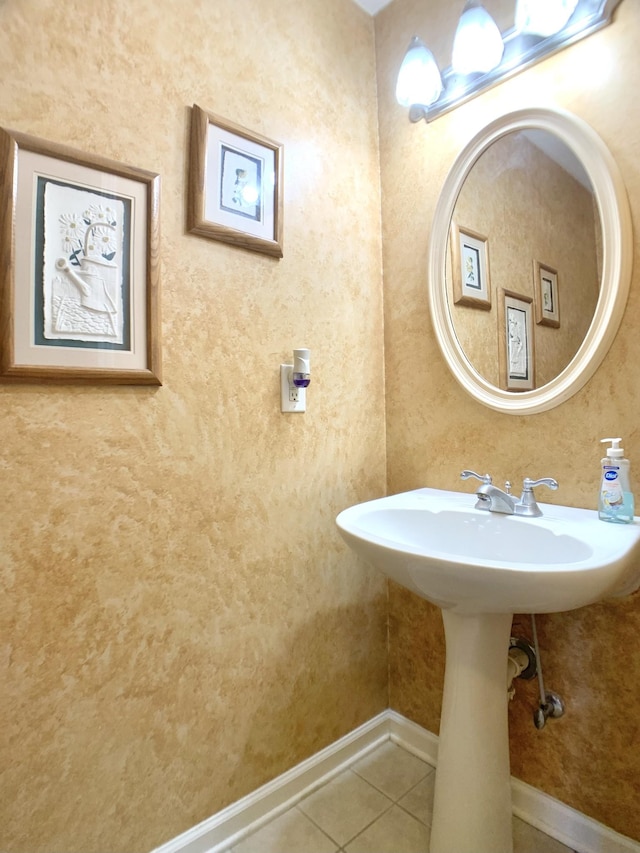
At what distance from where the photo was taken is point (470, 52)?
1110 mm

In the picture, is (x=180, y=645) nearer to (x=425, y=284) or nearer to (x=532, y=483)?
(x=532, y=483)

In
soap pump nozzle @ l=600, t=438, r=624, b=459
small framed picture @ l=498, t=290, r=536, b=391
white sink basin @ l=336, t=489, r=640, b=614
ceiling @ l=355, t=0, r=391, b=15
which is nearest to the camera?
white sink basin @ l=336, t=489, r=640, b=614

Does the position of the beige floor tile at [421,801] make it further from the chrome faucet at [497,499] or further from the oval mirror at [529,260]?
the oval mirror at [529,260]

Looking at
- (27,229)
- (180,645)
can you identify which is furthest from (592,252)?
(180,645)

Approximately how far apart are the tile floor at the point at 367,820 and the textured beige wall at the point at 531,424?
0.15 metres

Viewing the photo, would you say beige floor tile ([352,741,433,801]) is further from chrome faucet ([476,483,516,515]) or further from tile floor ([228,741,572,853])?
chrome faucet ([476,483,516,515])

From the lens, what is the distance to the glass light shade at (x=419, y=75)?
122cm

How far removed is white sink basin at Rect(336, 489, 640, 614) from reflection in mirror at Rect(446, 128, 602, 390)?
374 millimetres

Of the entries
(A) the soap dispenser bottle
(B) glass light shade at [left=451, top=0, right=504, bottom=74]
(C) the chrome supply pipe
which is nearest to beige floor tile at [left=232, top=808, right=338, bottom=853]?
(C) the chrome supply pipe

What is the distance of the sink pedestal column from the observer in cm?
94

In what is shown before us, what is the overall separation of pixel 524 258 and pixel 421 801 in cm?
150

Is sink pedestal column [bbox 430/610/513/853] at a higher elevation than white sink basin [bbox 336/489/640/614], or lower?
lower

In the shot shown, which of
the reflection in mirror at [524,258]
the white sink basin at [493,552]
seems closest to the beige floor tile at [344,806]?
the white sink basin at [493,552]

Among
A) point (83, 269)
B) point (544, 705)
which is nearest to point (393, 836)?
point (544, 705)
